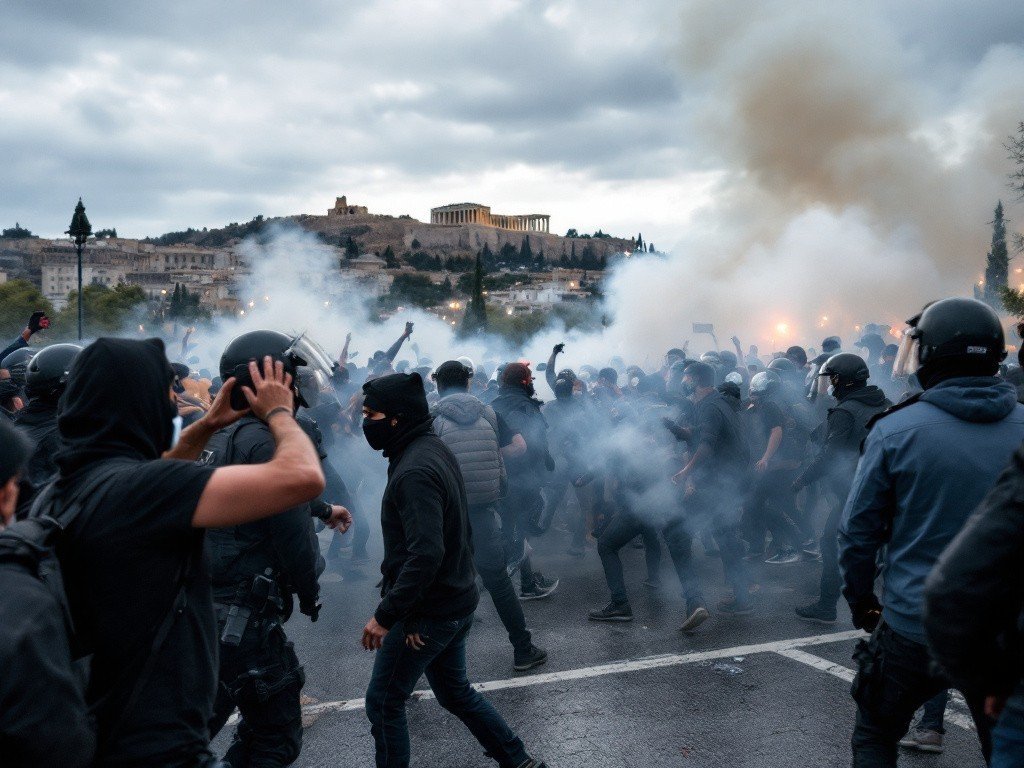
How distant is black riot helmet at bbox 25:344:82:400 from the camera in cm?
419

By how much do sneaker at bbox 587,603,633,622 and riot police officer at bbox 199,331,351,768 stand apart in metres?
2.97

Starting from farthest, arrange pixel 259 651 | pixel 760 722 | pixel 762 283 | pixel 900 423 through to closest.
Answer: pixel 762 283 → pixel 760 722 → pixel 259 651 → pixel 900 423

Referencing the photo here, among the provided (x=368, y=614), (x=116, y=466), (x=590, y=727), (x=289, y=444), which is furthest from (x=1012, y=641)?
(x=368, y=614)

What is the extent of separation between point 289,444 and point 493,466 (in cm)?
333

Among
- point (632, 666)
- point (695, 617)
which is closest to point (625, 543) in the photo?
point (695, 617)

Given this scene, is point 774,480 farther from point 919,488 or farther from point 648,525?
point 919,488

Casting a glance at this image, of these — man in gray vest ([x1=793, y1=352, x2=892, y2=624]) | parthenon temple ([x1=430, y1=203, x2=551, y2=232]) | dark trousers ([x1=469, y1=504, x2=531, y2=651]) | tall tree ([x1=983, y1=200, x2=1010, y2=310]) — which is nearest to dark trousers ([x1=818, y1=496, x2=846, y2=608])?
man in gray vest ([x1=793, y1=352, x2=892, y2=624])

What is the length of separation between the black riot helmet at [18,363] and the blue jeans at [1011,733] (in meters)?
5.68

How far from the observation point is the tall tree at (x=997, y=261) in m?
37.5

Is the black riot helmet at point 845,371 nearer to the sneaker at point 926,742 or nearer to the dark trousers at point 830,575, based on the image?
the dark trousers at point 830,575

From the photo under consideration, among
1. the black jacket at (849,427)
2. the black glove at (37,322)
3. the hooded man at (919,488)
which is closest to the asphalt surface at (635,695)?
the black jacket at (849,427)

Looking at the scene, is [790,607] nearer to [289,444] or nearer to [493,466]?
[493,466]

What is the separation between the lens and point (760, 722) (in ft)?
13.7

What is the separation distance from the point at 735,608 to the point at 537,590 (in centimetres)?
159
